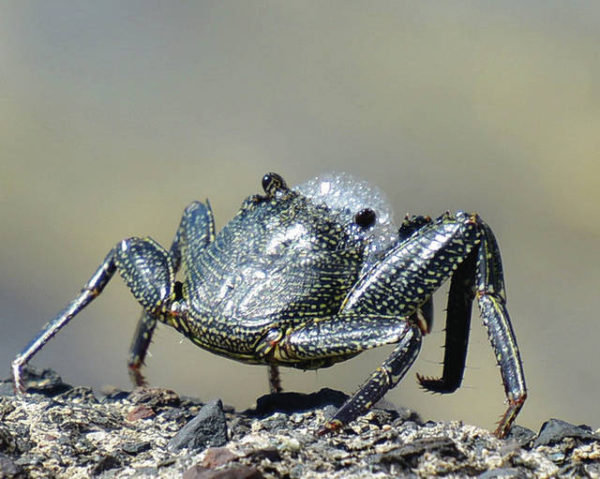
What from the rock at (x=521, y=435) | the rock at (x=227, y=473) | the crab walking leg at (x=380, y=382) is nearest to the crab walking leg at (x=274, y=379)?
the crab walking leg at (x=380, y=382)

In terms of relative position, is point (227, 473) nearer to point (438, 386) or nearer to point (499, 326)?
point (499, 326)

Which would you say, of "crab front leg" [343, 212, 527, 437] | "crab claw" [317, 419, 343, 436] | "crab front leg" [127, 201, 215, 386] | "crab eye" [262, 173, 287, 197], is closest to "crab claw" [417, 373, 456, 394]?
"crab front leg" [343, 212, 527, 437]

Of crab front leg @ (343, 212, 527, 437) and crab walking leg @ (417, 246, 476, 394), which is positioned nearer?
crab front leg @ (343, 212, 527, 437)

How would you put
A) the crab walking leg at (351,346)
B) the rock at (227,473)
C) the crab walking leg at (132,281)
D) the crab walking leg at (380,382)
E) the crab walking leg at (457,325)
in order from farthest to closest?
1. the crab walking leg at (132,281)
2. the crab walking leg at (457,325)
3. the crab walking leg at (351,346)
4. the crab walking leg at (380,382)
5. the rock at (227,473)

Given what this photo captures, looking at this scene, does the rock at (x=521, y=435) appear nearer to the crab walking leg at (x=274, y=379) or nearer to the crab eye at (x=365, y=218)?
the crab eye at (x=365, y=218)

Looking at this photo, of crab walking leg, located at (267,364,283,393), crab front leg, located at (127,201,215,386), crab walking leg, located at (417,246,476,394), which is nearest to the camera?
crab walking leg, located at (417,246,476,394)

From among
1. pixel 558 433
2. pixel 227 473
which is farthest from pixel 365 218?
pixel 227 473

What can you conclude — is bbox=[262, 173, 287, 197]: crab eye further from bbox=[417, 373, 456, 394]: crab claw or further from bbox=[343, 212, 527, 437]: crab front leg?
bbox=[417, 373, 456, 394]: crab claw
